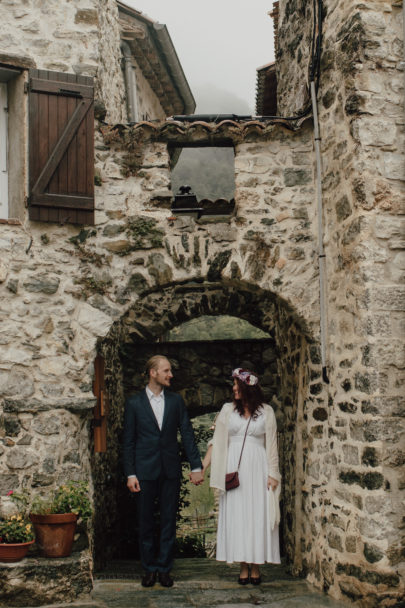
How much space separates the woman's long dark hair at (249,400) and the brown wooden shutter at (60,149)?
190cm

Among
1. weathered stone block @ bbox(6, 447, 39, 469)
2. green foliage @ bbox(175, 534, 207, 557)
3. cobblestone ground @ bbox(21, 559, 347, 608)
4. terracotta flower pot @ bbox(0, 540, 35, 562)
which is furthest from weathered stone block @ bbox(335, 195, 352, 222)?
green foliage @ bbox(175, 534, 207, 557)

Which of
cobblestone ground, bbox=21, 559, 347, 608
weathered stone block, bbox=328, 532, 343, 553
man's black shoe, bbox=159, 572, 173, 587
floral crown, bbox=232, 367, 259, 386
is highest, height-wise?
floral crown, bbox=232, 367, 259, 386

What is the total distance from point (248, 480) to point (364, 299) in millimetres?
1722

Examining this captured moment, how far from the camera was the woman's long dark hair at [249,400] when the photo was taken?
5.68 meters

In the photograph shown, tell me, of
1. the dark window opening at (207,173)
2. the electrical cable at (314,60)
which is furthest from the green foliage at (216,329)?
the electrical cable at (314,60)

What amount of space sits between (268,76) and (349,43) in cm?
452

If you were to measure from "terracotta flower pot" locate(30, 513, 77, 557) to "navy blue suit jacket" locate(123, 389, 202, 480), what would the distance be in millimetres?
600

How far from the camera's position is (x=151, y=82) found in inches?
451

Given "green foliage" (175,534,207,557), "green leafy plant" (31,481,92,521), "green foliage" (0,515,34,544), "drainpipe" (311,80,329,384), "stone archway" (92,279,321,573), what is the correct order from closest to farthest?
"green foliage" (0,515,34,544) < "green leafy plant" (31,481,92,521) < "drainpipe" (311,80,329,384) < "stone archway" (92,279,321,573) < "green foliage" (175,534,207,557)

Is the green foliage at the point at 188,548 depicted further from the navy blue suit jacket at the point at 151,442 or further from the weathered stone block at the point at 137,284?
the weathered stone block at the point at 137,284

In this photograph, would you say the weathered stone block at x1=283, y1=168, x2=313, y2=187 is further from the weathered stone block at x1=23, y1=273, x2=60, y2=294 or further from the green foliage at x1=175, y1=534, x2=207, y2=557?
the green foliage at x1=175, y1=534, x2=207, y2=557

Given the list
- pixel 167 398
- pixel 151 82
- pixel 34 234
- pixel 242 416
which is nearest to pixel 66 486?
pixel 167 398

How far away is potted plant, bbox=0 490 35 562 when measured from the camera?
16.8 ft

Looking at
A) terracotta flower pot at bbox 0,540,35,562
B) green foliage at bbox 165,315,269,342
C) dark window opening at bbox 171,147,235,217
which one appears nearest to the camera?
terracotta flower pot at bbox 0,540,35,562
